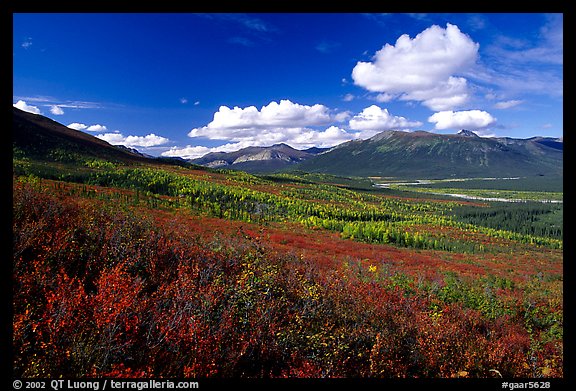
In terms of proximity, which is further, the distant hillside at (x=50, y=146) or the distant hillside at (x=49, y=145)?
the distant hillside at (x=49, y=145)

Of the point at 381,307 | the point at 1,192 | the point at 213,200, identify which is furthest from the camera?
the point at 213,200

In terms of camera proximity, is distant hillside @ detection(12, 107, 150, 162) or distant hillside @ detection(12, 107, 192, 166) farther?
distant hillside @ detection(12, 107, 150, 162)

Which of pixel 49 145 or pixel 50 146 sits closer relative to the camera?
pixel 50 146

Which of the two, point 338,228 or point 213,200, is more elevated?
point 213,200

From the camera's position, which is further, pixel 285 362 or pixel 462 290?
pixel 462 290

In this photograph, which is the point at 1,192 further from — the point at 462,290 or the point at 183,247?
the point at 462,290

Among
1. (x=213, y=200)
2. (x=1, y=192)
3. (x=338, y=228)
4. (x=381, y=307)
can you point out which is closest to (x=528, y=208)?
(x=338, y=228)

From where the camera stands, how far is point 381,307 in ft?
28.9

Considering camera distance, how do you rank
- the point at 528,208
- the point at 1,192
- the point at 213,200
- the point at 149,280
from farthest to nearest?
1. the point at 528,208
2. the point at 213,200
3. the point at 149,280
4. the point at 1,192

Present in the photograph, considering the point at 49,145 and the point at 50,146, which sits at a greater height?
the point at 49,145

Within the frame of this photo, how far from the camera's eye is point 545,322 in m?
12.3
